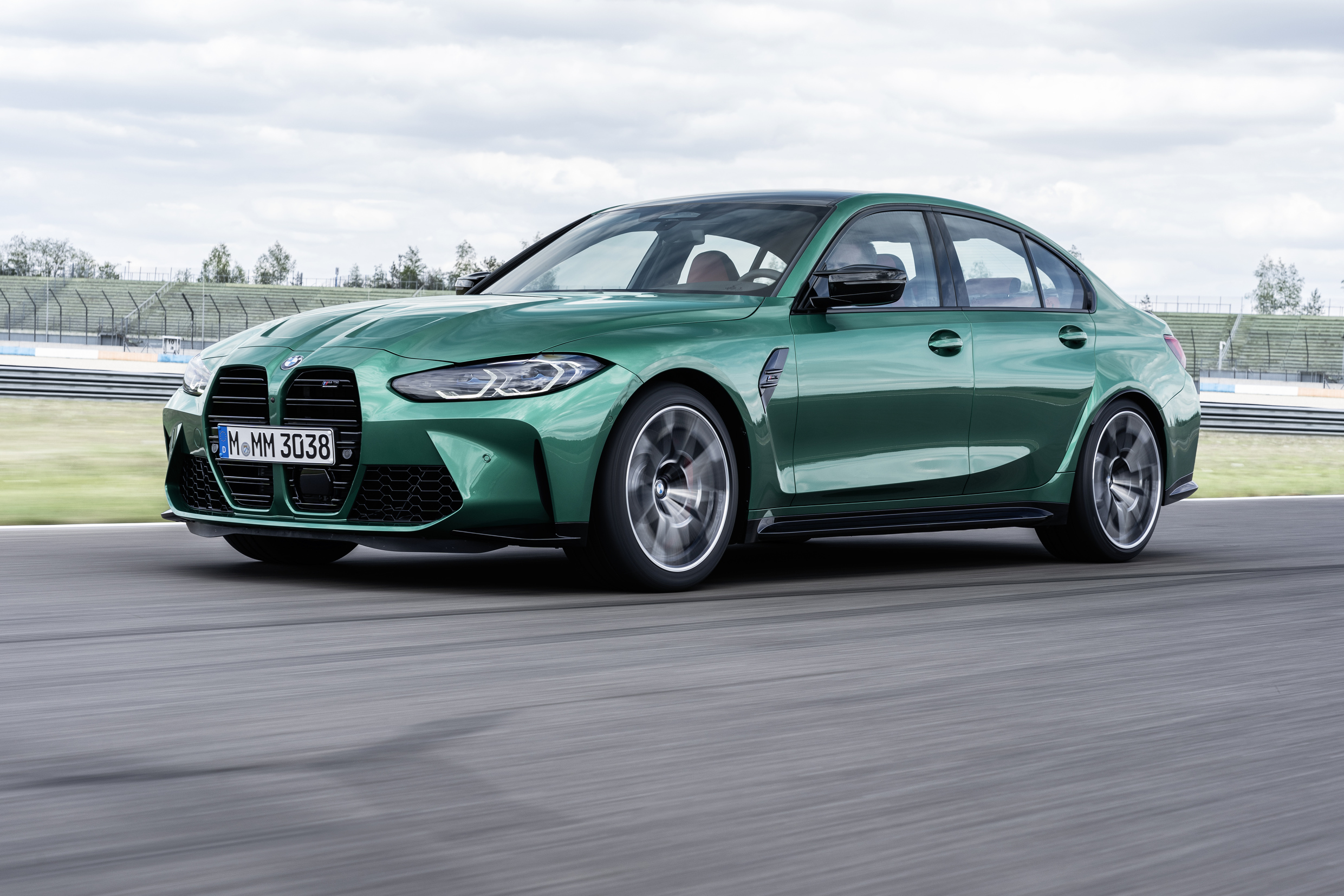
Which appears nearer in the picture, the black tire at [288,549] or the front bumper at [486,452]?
the front bumper at [486,452]

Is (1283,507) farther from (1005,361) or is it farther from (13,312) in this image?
(13,312)

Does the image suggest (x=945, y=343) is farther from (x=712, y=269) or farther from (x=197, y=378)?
(x=197, y=378)

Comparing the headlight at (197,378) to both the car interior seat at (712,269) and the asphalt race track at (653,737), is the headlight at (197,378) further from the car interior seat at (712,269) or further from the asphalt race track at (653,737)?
the car interior seat at (712,269)

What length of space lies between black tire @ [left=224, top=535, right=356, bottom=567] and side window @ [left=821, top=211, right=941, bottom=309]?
2326 mm

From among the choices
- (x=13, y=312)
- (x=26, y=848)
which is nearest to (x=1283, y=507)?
(x=26, y=848)

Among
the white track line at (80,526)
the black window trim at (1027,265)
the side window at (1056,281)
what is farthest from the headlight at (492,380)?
the white track line at (80,526)

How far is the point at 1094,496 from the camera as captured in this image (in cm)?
797

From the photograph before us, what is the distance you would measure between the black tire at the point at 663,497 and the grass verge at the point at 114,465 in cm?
366

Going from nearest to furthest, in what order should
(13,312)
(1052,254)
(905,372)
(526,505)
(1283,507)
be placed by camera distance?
(526,505)
(905,372)
(1052,254)
(1283,507)
(13,312)

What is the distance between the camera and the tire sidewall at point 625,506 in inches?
235

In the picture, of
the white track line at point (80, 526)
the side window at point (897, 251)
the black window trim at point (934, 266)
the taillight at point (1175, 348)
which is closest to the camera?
the black window trim at point (934, 266)

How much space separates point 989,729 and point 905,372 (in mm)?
3137

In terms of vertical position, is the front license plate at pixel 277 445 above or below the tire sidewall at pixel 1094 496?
above

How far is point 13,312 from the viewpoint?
82438 millimetres
